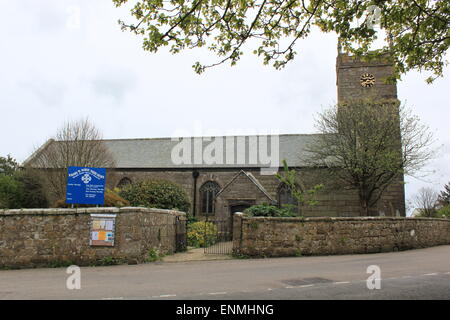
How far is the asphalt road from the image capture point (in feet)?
22.1

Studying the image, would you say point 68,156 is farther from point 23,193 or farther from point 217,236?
point 217,236

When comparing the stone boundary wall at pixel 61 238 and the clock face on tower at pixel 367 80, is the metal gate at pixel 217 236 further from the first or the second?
the clock face on tower at pixel 367 80

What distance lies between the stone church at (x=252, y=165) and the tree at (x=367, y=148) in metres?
1.15

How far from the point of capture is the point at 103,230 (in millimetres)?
11641

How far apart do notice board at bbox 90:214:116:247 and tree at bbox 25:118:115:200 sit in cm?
1417

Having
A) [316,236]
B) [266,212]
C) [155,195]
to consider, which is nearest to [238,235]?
[266,212]

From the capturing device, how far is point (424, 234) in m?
17.1

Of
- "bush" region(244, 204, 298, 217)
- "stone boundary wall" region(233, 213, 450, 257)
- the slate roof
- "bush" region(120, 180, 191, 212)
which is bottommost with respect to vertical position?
"stone boundary wall" region(233, 213, 450, 257)

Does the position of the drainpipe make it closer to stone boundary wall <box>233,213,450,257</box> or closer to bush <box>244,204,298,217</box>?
bush <box>244,204,298,217</box>

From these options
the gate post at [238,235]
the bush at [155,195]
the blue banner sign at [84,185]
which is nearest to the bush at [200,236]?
the bush at [155,195]

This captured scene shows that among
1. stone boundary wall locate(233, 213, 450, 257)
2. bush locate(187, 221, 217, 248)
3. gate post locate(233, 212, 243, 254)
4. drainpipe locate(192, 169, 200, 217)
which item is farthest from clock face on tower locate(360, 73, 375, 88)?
gate post locate(233, 212, 243, 254)

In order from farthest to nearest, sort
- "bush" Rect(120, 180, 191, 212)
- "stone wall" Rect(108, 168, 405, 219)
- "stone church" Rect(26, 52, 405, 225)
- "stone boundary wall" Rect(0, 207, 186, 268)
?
1. "stone church" Rect(26, 52, 405, 225)
2. "stone wall" Rect(108, 168, 405, 219)
3. "bush" Rect(120, 180, 191, 212)
4. "stone boundary wall" Rect(0, 207, 186, 268)

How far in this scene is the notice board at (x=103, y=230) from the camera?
38.1ft
